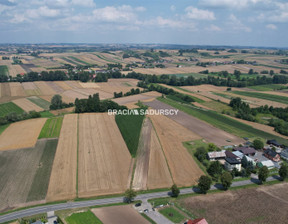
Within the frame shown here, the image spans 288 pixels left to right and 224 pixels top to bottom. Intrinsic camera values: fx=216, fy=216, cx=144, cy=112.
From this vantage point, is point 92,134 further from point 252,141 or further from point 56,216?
point 252,141

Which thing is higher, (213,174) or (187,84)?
(187,84)

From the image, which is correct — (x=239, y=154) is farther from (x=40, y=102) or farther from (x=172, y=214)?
(x=40, y=102)

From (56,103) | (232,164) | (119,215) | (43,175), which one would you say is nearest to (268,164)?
(232,164)

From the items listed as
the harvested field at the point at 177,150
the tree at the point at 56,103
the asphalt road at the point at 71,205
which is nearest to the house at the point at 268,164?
the asphalt road at the point at 71,205

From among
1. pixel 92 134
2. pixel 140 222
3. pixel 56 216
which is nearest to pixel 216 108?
pixel 92 134

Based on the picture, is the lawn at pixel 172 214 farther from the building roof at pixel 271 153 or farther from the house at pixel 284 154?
the house at pixel 284 154

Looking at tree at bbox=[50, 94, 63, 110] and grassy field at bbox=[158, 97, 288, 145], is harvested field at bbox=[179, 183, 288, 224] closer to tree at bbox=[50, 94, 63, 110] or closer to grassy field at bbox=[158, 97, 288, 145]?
grassy field at bbox=[158, 97, 288, 145]

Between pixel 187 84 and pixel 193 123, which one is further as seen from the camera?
pixel 187 84
